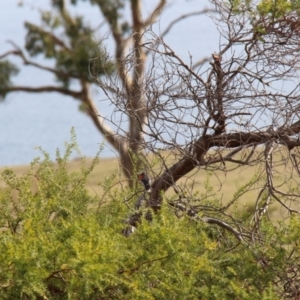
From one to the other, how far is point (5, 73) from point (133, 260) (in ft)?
39.7

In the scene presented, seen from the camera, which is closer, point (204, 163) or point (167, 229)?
point (167, 229)

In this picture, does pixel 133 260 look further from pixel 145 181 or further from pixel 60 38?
pixel 60 38

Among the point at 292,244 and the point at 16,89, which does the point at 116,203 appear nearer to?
the point at 292,244

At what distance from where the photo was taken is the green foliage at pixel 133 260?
3.28 meters

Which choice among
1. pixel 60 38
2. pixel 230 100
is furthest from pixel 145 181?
pixel 60 38

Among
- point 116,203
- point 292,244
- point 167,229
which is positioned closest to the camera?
point 167,229

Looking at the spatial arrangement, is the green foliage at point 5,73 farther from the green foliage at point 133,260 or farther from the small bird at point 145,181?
the green foliage at point 133,260

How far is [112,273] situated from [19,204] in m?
1.08

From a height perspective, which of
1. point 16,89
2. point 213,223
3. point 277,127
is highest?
point 16,89

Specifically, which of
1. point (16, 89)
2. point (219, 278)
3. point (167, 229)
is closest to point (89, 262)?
point (167, 229)

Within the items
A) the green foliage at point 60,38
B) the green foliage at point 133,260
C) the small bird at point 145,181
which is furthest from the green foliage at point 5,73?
the green foliage at point 133,260

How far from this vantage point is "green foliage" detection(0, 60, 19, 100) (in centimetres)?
1502

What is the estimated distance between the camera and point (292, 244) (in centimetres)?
377

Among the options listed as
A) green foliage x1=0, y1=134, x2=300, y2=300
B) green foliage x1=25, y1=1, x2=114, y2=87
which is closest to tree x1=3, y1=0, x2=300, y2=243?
Answer: green foliage x1=0, y1=134, x2=300, y2=300
